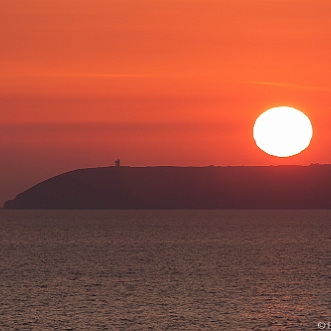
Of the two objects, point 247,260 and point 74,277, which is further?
point 247,260

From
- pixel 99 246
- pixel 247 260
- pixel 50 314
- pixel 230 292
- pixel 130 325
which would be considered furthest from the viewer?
pixel 99 246

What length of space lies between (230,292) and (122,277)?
14796mm

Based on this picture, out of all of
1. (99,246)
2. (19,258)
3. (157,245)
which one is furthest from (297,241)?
(19,258)

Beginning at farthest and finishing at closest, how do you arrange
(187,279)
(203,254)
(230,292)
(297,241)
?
(297,241)
(203,254)
(187,279)
(230,292)

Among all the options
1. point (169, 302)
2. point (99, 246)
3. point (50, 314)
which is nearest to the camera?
point (50, 314)

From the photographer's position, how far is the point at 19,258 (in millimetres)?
99562

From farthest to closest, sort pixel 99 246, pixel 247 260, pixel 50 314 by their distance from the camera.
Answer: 1. pixel 99 246
2. pixel 247 260
3. pixel 50 314

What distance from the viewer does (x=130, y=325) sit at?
47219 mm

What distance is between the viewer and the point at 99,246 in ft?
407

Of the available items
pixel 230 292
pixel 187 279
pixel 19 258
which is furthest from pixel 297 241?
pixel 230 292

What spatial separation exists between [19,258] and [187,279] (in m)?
33.8

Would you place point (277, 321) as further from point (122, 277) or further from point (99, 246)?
point (99, 246)

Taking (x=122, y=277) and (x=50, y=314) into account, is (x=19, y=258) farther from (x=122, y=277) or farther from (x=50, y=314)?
(x=50, y=314)

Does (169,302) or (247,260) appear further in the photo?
(247,260)
